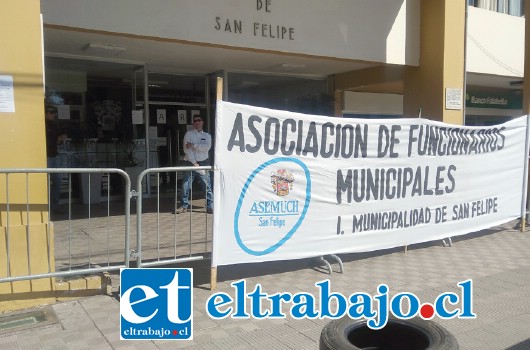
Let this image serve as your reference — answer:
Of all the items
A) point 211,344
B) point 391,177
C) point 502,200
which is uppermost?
point 391,177

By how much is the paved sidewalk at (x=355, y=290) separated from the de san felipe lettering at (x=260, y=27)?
3965 millimetres

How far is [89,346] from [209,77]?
9472 millimetres

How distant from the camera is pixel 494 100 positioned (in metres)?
17.5

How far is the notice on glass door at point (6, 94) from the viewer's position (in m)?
4.38

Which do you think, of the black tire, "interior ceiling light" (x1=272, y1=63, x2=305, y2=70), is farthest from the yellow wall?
"interior ceiling light" (x1=272, y1=63, x2=305, y2=70)

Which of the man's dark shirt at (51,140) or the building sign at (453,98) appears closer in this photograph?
the man's dark shirt at (51,140)

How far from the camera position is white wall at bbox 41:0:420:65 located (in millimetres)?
6941

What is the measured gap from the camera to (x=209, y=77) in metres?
12.5

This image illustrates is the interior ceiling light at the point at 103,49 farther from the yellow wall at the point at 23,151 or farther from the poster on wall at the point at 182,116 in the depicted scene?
the yellow wall at the point at 23,151

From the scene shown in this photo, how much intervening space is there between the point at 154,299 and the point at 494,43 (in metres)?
12.1

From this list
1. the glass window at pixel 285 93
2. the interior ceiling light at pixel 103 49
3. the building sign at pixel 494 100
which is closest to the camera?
the interior ceiling light at pixel 103 49

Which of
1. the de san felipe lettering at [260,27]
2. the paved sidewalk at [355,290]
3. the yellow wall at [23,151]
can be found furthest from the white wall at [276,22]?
the paved sidewalk at [355,290]

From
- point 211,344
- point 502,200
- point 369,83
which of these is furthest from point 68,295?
point 369,83

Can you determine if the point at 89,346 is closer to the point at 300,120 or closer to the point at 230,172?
the point at 230,172
